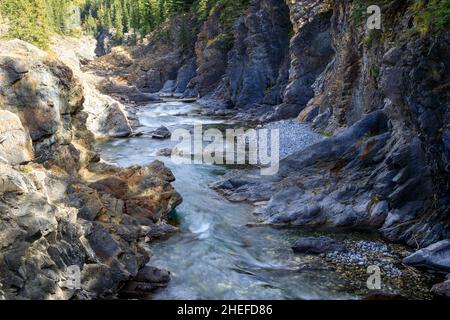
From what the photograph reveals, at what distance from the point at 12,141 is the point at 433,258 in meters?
14.3

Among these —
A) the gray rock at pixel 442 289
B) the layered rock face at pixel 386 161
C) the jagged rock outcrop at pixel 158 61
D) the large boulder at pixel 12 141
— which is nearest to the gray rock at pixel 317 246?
the layered rock face at pixel 386 161

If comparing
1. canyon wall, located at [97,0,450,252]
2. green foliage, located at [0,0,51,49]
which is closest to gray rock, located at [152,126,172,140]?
canyon wall, located at [97,0,450,252]

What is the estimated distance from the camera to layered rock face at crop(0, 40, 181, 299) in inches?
460

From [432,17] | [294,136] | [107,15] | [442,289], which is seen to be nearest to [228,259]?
[442,289]

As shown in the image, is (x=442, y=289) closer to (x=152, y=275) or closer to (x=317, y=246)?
(x=317, y=246)

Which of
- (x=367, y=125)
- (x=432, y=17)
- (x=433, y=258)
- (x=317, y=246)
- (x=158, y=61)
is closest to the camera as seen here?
(x=433, y=258)

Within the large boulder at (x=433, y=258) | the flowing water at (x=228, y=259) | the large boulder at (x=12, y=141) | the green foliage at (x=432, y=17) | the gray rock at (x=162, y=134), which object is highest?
the green foliage at (x=432, y=17)

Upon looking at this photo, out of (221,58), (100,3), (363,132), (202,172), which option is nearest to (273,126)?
(202,172)

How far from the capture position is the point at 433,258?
16.2 meters

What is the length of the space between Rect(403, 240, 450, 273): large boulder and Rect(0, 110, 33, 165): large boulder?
1347 centimetres

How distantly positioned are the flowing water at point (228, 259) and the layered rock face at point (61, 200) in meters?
1.06

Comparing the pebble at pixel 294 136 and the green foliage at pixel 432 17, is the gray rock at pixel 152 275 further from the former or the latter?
the pebble at pixel 294 136

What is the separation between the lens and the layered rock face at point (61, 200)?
38.4 feet

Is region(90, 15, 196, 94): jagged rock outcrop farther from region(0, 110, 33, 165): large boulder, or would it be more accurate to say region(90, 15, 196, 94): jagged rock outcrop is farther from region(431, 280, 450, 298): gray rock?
region(431, 280, 450, 298): gray rock
